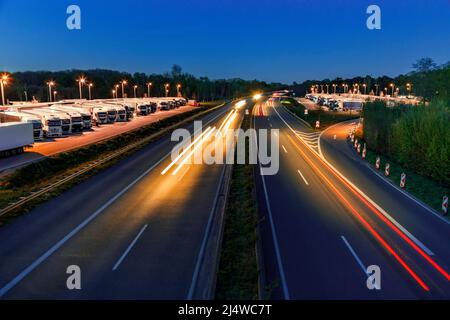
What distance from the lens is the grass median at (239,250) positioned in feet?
41.0

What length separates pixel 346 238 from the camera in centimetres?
1711

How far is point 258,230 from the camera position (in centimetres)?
1773

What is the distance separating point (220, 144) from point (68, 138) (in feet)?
65.3

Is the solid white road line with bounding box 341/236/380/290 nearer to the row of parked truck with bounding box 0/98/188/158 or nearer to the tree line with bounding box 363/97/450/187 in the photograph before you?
the tree line with bounding box 363/97/450/187

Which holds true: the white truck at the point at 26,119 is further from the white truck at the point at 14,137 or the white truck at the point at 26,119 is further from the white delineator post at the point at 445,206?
the white delineator post at the point at 445,206

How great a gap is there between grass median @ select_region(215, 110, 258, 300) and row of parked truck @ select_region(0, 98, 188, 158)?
23.6 m

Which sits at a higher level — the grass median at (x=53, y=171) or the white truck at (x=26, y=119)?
the white truck at (x=26, y=119)

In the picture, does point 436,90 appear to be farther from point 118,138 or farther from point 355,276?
point 355,276

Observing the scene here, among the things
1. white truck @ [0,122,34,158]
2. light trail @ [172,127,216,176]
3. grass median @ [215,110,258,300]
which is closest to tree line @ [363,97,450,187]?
grass median @ [215,110,258,300]

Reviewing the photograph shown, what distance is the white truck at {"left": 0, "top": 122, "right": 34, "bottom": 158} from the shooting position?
34344mm

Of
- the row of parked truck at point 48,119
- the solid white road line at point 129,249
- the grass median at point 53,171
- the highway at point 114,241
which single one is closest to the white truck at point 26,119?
the row of parked truck at point 48,119

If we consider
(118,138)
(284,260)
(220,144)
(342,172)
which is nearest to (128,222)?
(284,260)

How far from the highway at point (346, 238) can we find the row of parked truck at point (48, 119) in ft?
80.4

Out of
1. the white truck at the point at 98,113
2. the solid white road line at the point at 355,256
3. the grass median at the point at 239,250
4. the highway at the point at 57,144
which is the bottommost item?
the solid white road line at the point at 355,256
